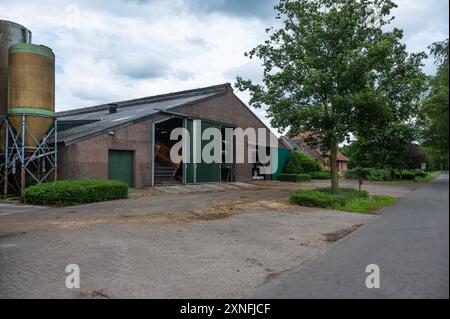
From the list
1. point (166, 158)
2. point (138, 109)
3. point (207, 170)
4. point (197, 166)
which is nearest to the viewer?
point (197, 166)

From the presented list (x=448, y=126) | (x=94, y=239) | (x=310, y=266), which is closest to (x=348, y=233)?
(x=310, y=266)

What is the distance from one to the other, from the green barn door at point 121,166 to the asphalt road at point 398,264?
13.9 meters

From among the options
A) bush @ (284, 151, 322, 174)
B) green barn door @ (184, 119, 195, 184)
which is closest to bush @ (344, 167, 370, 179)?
bush @ (284, 151, 322, 174)

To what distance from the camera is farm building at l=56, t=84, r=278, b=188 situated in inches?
667

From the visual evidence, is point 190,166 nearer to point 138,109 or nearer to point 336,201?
point 138,109

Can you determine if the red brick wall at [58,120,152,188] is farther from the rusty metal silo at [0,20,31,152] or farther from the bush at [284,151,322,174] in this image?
the bush at [284,151,322,174]

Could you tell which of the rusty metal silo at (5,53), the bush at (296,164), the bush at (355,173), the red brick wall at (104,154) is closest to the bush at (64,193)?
the red brick wall at (104,154)

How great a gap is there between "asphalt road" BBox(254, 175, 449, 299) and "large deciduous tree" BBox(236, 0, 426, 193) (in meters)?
6.93

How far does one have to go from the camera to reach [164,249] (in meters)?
6.47

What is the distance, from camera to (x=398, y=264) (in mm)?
2711

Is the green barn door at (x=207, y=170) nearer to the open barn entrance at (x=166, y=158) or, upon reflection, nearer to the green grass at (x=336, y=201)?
the open barn entrance at (x=166, y=158)

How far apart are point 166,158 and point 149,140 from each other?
6109mm

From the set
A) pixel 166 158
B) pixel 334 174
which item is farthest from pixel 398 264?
pixel 166 158
